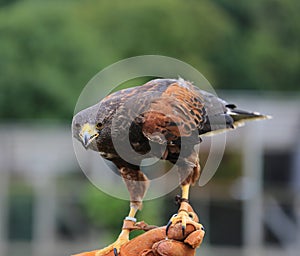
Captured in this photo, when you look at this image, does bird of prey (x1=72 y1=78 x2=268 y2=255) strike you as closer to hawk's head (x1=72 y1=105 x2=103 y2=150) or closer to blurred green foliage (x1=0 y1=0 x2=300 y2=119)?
hawk's head (x1=72 y1=105 x2=103 y2=150)

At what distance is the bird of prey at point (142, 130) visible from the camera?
152 inches

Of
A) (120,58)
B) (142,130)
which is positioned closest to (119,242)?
(142,130)

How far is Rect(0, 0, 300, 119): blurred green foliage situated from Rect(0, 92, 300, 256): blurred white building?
22.1ft

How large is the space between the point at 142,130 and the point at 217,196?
501 inches

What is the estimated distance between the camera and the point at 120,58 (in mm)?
29266

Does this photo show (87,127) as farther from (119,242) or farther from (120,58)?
(120,58)

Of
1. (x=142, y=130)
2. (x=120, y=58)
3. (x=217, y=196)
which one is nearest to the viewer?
(x=142, y=130)

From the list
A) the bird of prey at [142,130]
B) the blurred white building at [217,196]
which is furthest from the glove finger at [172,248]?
the blurred white building at [217,196]

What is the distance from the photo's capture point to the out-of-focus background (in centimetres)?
1631

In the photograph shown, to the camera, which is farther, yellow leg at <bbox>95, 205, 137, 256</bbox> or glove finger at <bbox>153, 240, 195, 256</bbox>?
yellow leg at <bbox>95, 205, 137, 256</bbox>

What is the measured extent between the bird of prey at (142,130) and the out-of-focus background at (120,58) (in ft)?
29.1

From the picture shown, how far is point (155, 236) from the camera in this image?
12.0 ft

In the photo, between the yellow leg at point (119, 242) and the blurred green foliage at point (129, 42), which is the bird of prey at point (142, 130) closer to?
the yellow leg at point (119, 242)

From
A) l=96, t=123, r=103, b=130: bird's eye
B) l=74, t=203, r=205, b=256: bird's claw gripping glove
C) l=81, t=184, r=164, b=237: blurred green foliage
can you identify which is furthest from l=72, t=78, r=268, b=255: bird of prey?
l=81, t=184, r=164, b=237: blurred green foliage
